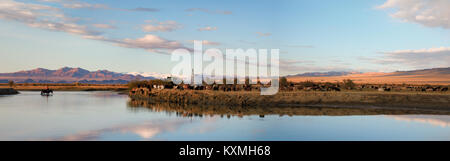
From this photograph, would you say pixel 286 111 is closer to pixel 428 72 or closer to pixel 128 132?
pixel 128 132

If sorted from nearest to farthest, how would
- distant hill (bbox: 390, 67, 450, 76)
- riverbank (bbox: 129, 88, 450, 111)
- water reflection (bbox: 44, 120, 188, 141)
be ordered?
water reflection (bbox: 44, 120, 188, 141) → riverbank (bbox: 129, 88, 450, 111) → distant hill (bbox: 390, 67, 450, 76)

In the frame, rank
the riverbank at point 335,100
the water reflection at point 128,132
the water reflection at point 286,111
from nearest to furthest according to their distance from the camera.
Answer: the water reflection at point 128,132 → the water reflection at point 286,111 → the riverbank at point 335,100

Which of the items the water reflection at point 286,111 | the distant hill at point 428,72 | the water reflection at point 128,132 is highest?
the distant hill at point 428,72

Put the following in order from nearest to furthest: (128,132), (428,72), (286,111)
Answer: (128,132) < (286,111) < (428,72)

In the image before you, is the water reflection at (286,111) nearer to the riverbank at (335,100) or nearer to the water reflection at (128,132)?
the riverbank at (335,100)

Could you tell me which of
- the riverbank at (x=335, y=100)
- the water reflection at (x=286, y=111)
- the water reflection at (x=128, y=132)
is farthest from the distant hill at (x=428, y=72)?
the water reflection at (x=128, y=132)

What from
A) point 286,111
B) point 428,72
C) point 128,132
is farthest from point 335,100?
point 428,72

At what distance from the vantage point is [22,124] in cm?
2562

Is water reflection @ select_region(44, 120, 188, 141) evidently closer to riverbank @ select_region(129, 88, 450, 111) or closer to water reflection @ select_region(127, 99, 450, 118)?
water reflection @ select_region(127, 99, 450, 118)

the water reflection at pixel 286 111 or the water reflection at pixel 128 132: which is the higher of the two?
the water reflection at pixel 128 132

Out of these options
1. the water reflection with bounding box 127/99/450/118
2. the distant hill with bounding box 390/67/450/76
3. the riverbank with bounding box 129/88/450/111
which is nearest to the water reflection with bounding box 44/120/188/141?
the water reflection with bounding box 127/99/450/118
